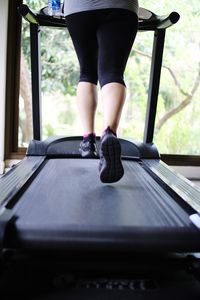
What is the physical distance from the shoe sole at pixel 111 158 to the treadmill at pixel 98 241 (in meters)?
0.09

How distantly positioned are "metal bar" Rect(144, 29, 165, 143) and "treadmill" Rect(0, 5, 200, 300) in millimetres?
1022

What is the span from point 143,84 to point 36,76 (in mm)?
885

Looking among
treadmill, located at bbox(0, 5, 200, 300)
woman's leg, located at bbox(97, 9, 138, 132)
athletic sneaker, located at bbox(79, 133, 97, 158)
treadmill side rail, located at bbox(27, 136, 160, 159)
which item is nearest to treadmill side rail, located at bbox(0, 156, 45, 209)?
treadmill, located at bbox(0, 5, 200, 300)

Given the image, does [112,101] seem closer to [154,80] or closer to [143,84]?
[154,80]

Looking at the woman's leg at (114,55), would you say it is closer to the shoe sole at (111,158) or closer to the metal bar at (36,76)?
the shoe sole at (111,158)

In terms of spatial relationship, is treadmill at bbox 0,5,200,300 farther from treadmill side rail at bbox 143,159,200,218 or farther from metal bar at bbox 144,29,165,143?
metal bar at bbox 144,29,165,143

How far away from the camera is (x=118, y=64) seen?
1.56 m

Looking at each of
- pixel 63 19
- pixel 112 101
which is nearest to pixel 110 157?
pixel 112 101

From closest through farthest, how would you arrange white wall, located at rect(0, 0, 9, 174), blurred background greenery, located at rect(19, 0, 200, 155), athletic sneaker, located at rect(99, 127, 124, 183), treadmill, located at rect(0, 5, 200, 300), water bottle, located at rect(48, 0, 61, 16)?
1. treadmill, located at rect(0, 5, 200, 300)
2. athletic sneaker, located at rect(99, 127, 124, 183)
3. water bottle, located at rect(48, 0, 61, 16)
4. white wall, located at rect(0, 0, 9, 174)
5. blurred background greenery, located at rect(19, 0, 200, 155)

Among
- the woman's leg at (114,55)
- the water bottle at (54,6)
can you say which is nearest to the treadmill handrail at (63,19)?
the water bottle at (54,6)

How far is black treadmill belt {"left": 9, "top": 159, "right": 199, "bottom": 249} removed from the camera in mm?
1095

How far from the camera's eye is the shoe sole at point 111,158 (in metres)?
1.46

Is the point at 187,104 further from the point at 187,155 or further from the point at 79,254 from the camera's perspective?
the point at 79,254

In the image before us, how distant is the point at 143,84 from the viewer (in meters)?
3.06
